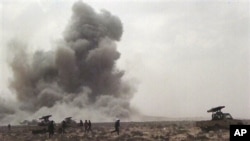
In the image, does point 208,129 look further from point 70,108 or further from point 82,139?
point 70,108

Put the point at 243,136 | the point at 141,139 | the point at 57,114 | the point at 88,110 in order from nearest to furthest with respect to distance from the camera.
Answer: the point at 243,136 → the point at 141,139 → the point at 57,114 → the point at 88,110

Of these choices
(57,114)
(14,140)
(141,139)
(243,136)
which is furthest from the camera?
(57,114)

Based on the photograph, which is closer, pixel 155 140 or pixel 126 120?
pixel 155 140

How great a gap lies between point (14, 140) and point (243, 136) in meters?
23.1

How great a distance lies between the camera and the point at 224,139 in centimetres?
2817

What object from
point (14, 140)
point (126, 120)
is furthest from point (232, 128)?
point (126, 120)

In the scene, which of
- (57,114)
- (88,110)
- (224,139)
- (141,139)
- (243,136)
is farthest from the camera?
(88,110)

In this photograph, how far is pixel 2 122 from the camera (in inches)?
3418

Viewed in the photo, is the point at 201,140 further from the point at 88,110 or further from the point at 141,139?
the point at 88,110

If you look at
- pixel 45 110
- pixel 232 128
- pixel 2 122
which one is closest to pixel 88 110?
pixel 45 110

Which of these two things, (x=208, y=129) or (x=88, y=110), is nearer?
(x=208, y=129)

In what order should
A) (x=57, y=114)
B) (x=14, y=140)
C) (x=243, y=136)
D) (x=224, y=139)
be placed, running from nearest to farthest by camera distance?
(x=243, y=136), (x=224, y=139), (x=14, y=140), (x=57, y=114)

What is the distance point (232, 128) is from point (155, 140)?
11943mm

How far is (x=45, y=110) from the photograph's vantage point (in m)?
83.1
